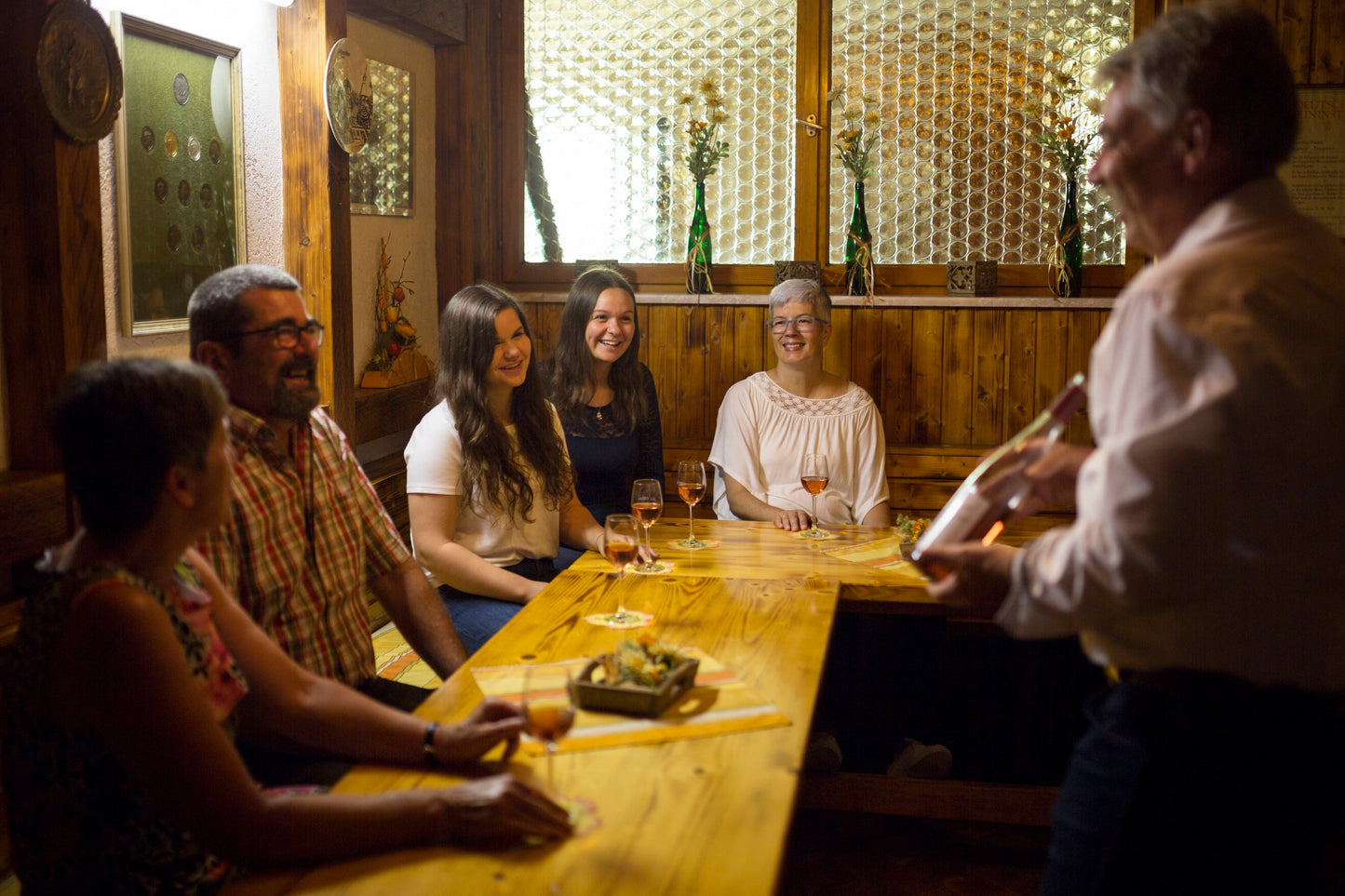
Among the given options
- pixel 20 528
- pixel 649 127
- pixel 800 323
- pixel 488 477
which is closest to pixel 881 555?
pixel 488 477

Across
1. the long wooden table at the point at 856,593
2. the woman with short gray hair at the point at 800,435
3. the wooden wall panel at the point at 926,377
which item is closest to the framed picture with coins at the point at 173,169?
the long wooden table at the point at 856,593

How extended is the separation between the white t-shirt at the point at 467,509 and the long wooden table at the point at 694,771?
30 centimetres

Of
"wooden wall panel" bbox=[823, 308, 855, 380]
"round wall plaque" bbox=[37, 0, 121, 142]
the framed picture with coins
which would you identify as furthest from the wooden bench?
"wooden wall panel" bbox=[823, 308, 855, 380]

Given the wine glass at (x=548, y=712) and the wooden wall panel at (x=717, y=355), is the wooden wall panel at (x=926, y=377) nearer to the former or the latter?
the wooden wall panel at (x=717, y=355)

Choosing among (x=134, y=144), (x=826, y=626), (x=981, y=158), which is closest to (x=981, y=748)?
(x=826, y=626)

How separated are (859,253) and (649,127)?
110cm

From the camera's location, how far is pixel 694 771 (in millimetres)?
1456

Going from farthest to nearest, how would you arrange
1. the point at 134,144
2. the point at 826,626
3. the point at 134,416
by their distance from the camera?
1. the point at 134,144
2. the point at 826,626
3. the point at 134,416

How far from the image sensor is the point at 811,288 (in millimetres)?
3836

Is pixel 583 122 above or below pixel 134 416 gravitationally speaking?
above

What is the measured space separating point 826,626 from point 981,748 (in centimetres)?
150

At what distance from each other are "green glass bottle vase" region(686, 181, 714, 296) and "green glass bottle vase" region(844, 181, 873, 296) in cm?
58

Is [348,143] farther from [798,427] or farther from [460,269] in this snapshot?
[798,427]

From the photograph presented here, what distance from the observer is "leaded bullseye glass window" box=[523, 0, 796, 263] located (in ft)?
15.4
